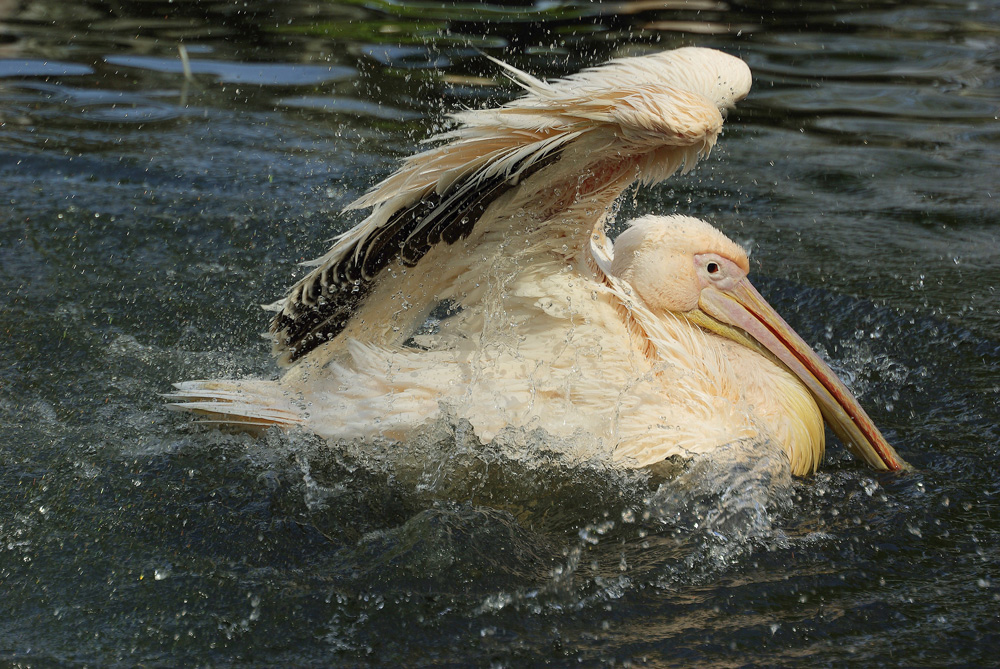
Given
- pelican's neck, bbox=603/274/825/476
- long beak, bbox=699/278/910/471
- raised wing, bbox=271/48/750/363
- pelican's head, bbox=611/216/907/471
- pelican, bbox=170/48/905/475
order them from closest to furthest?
raised wing, bbox=271/48/750/363
pelican, bbox=170/48/905/475
pelican's neck, bbox=603/274/825/476
pelican's head, bbox=611/216/907/471
long beak, bbox=699/278/910/471

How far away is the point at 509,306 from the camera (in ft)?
11.3

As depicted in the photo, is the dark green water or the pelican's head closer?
the dark green water

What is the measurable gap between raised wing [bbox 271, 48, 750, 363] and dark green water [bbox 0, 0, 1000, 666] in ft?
2.10

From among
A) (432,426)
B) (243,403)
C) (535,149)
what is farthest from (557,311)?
(243,403)

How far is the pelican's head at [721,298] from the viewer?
11.9 feet

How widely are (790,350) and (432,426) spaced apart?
1.39 m

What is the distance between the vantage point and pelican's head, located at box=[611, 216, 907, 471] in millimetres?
3621

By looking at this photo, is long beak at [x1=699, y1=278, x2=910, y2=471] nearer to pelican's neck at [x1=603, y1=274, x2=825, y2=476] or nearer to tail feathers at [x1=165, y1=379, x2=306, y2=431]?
pelican's neck at [x1=603, y1=274, x2=825, y2=476]

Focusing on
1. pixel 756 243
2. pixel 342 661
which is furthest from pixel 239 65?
pixel 342 661

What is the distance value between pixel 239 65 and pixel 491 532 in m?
5.71

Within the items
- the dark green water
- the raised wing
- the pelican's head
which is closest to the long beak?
the pelican's head

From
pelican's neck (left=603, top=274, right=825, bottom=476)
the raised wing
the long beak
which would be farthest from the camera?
the long beak

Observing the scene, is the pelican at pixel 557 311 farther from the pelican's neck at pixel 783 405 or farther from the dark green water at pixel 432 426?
the dark green water at pixel 432 426

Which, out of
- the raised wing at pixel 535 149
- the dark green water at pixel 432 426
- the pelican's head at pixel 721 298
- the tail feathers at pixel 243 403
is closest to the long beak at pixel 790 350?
the pelican's head at pixel 721 298
